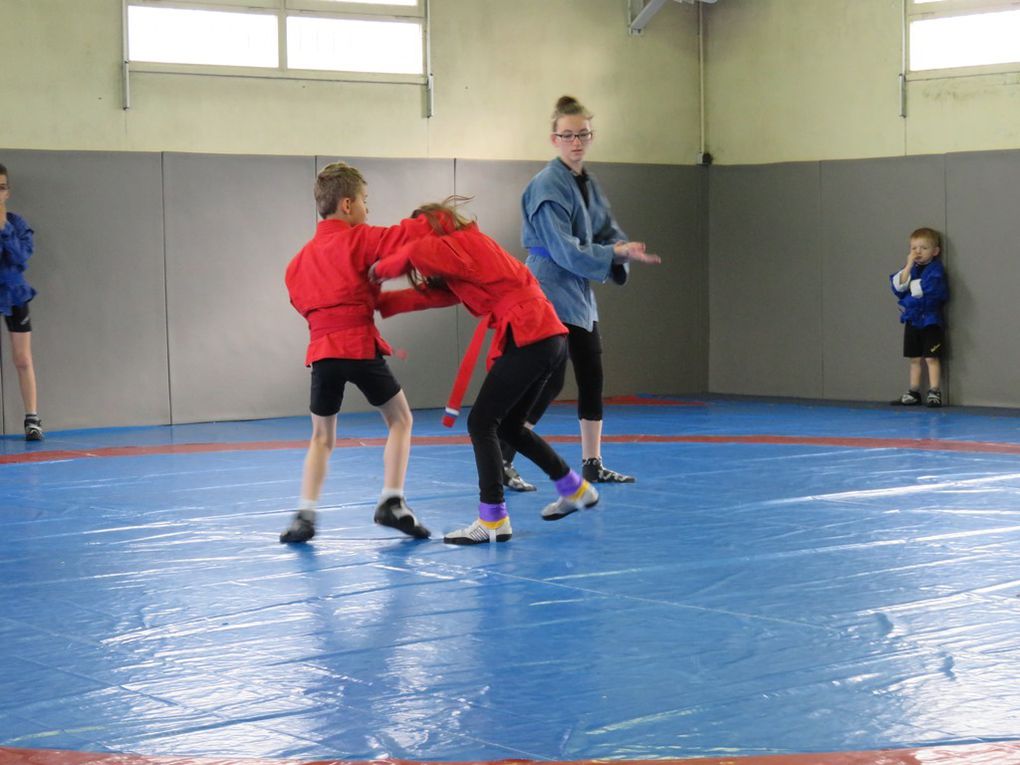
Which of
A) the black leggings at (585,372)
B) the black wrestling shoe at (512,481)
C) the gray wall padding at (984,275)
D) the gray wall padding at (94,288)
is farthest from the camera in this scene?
the gray wall padding at (984,275)

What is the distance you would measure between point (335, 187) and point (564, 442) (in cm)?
361

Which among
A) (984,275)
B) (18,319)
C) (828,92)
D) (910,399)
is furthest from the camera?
(828,92)

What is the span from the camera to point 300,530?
16.5ft

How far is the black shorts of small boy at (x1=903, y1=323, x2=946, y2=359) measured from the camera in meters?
10.6

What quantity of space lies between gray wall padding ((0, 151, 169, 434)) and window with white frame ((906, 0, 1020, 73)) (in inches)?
239

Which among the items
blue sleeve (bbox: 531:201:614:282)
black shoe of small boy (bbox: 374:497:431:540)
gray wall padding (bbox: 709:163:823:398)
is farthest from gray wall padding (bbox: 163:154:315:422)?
black shoe of small boy (bbox: 374:497:431:540)

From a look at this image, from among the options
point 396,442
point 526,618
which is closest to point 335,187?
point 396,442

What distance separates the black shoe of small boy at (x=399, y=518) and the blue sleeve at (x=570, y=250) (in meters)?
1.44

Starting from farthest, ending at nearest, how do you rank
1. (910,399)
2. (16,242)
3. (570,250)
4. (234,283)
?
(910,399) → (234,283) → (16,242) → (570,250)

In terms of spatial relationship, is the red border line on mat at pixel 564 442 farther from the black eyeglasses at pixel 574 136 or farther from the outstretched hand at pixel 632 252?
the black eyeglasses at pixel 574 136

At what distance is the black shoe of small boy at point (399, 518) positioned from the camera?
5.06 metres

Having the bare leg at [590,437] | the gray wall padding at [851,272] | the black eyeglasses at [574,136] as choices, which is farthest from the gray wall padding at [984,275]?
the black eyeglasses at [574,136]

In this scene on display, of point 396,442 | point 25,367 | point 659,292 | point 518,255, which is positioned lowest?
point 396,442

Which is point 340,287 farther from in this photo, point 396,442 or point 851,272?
point 851,272
